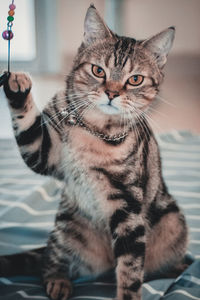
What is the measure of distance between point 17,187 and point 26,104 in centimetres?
59

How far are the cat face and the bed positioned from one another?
0.38 metres

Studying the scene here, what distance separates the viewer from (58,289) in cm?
85

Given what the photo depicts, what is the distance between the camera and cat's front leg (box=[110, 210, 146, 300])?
0.81 metres

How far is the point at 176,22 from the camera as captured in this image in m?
2.42

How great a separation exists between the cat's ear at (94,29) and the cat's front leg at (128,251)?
379 millimetres

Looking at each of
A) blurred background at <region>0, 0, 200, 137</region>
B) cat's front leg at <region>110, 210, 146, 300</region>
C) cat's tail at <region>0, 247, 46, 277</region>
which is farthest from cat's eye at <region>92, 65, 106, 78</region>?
blurred background at <region>0, 0, 200, 137</region>

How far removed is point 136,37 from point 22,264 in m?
1.73

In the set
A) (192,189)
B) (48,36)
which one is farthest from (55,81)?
(192,189)

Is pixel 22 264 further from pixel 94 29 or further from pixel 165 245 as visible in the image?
pixel 94 29

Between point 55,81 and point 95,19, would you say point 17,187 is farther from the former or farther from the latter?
point 55,81

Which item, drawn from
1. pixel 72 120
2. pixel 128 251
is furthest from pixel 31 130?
pixel 128 251

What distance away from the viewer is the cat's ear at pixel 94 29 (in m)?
0.84

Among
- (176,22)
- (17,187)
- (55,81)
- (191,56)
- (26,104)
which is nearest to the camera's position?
(26,104)

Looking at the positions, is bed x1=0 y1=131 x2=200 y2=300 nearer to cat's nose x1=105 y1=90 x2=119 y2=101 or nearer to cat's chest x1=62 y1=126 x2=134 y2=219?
cat's chest x1=62 y1=126 x2=134 y2=219
